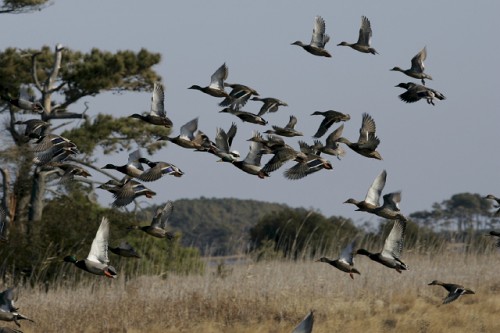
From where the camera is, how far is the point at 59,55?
35.9 meters

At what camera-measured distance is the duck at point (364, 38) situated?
13234mm

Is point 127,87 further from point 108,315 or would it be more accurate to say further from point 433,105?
point 433,105

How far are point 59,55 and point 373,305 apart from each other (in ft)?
66.3

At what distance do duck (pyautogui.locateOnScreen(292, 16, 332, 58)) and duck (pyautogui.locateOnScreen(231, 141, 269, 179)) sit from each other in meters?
1.40

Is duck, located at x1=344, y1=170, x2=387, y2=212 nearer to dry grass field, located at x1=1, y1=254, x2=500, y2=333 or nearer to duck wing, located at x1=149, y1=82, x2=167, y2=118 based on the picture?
duck wing, located at x1=149, y1=82, x2=167, y2=118

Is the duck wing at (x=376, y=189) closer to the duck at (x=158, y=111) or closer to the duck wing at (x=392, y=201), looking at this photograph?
the duck wing at (x=392, y=201)

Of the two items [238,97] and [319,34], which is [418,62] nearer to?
[319,34]

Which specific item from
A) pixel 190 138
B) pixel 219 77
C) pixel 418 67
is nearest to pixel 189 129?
pixel 190 138

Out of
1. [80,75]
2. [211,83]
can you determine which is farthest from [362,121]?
[80,75]

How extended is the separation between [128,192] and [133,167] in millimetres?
647

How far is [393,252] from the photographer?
38.3 ft

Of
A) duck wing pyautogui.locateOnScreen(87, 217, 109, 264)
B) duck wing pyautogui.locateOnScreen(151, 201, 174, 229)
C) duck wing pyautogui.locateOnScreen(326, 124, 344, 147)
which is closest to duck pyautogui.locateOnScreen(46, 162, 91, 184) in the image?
duck wing pyautogui.locateOnScreen(87, 217, 109, 264)

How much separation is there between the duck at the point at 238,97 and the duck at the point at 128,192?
182 centimetres

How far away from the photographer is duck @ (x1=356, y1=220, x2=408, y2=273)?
11461 mm
